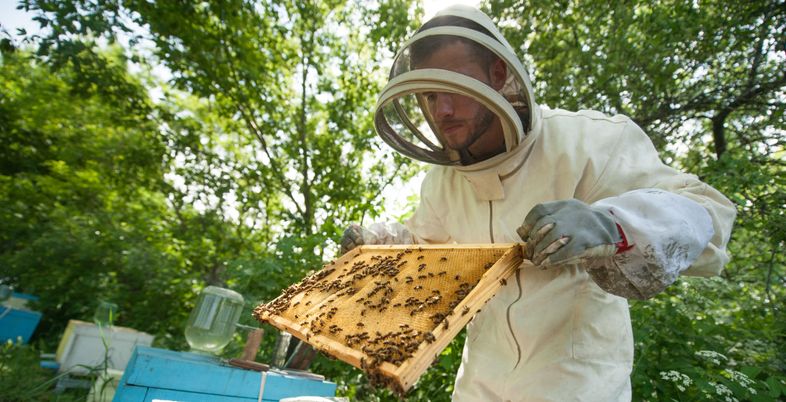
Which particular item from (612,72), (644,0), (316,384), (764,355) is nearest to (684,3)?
(644,0)

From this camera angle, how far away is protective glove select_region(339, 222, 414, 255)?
2.63 meters

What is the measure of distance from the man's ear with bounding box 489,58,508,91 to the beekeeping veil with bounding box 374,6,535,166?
28 millimetres

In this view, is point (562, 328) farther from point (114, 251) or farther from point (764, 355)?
point (114, 251)

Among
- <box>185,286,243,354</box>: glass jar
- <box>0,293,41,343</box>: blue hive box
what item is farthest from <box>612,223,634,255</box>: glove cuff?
<box>0,293,41,343</box>: blue hive box

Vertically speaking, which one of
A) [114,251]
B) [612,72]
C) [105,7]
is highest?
[612,72]

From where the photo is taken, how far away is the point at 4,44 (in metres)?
4.69

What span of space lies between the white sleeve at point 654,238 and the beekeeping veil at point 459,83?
61 cm

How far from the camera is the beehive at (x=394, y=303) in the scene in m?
1.26

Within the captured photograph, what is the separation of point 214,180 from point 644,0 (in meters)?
7.56

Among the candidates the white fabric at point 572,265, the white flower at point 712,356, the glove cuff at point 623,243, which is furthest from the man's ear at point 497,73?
the white flower at point 712,356

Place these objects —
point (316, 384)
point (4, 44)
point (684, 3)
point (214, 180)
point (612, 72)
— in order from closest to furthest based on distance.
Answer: point (316, 384)
point (4, 44)
point (684, 3)
point (612, 72)
point (214, 180)

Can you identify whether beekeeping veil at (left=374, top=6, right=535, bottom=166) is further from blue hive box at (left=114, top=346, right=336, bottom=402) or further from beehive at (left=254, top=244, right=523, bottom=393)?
blue hive box at (left=114, top=346, right=336, bottom=402)

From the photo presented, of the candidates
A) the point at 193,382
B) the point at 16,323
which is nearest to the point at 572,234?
the point at 193,382

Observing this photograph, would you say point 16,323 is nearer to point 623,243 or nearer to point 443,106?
point 443,106
